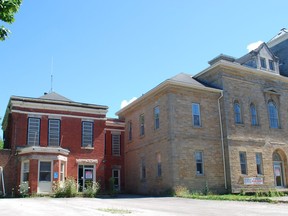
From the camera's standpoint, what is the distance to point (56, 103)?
96.8 ft

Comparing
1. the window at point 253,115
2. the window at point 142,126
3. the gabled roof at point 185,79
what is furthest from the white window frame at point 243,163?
the window at point 142,126

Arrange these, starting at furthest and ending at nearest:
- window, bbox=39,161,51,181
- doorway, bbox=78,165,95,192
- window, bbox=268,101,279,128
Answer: window, bbox=268,101,279,128 < doorway, bbox=78,165,95,192 < window, bbox=39,161,51,181

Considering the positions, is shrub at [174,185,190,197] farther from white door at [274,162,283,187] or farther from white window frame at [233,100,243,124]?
white door at [274,162,283,187]

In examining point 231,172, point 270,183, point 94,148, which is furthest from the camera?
point 94,148

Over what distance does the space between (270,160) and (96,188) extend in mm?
14484

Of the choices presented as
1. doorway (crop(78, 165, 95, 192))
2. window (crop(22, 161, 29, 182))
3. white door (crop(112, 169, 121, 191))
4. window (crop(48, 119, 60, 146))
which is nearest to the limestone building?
white door (crop(112, 169, 121, 191))

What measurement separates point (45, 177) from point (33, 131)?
14.0 ft

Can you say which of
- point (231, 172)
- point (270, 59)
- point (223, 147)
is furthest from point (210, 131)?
point (270, 59)

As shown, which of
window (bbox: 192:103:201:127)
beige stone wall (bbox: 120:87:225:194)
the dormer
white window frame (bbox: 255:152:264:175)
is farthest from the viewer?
the dormer

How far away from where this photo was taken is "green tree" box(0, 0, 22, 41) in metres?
7.30

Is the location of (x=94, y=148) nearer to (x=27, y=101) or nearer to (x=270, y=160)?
(x=27, y=101)

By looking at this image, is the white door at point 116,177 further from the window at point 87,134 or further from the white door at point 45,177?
the white door at point 45,177

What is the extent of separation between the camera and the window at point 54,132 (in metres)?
29.0

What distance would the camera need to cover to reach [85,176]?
29.7 m
